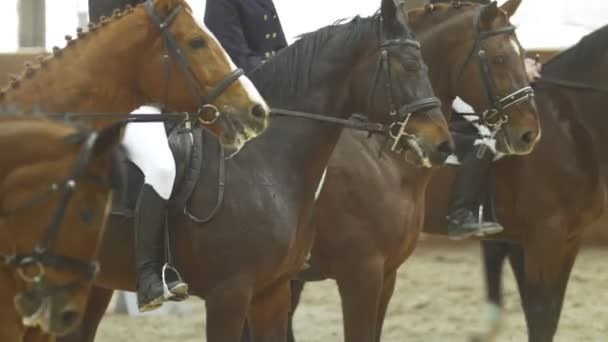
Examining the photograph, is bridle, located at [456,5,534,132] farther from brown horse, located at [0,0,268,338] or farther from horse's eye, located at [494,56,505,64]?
brown horse, located at [0,0,268,338]

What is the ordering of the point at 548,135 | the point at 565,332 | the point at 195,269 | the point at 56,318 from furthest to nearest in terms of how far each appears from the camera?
the point at 565,332 → the point at 548,135 → the point at 195,269 → the point at 56,318

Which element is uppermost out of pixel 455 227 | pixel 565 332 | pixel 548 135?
pixel 548 135

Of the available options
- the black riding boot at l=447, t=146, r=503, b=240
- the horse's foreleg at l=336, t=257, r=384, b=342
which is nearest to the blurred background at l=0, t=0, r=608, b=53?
the black riding boot at l=447, t=146, r=503, b=240

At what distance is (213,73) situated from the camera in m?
4.67

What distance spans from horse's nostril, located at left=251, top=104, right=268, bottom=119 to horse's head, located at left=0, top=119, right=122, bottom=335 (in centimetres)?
95

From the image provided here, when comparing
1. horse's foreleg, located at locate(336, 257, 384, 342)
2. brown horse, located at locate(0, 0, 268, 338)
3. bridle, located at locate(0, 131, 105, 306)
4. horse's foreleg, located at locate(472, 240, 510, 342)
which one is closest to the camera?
bridle, located at locate(0, 131, 105, 306)

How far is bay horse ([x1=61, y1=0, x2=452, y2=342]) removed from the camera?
510 cm

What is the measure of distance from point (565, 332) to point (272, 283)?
3.55m

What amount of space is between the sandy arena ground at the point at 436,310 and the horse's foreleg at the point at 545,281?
114cm

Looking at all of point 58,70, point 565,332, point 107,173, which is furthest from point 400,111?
point 565,332

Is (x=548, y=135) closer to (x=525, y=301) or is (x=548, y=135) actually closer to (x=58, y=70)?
(x=525, y=301)

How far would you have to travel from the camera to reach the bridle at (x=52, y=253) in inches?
144

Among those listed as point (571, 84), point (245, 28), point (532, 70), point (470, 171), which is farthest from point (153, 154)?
point (571, 84)

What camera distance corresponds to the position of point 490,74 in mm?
6070
